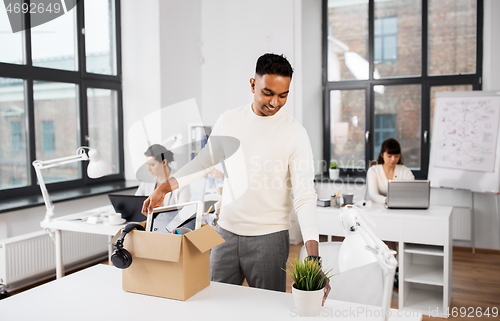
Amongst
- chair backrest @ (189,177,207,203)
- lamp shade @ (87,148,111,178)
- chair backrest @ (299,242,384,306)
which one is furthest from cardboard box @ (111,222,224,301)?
chair backrest @ (189,177,207,203)

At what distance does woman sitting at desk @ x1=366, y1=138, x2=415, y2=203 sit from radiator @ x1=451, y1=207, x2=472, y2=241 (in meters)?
1.08

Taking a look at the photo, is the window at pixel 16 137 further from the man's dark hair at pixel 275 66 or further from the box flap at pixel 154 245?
the man's dark hair at pixel 275 66

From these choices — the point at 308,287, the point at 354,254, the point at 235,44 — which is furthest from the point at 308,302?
the point at 235,44

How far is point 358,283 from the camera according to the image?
6.19ft

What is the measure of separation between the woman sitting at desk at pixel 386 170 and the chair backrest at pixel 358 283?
79.1 inches

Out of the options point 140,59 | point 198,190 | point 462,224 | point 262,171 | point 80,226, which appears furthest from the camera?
point 140,59

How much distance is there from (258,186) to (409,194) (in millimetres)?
1942

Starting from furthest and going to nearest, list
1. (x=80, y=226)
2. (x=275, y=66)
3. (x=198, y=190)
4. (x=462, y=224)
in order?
(x=462, y=224), (x=198, y=190), (x=80, y=226), (x=275, y=66)

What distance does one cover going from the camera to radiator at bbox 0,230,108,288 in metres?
3.43

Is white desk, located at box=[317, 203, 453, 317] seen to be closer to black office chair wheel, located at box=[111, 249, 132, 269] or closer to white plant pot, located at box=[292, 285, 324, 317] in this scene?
white plant pot, located at box=[292, 285, 324, 317]

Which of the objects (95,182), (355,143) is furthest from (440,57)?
(95,182)

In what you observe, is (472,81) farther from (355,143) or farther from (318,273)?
(318,273)

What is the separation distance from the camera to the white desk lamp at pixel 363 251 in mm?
1033

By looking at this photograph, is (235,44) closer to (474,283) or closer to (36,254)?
→ (36,254)
